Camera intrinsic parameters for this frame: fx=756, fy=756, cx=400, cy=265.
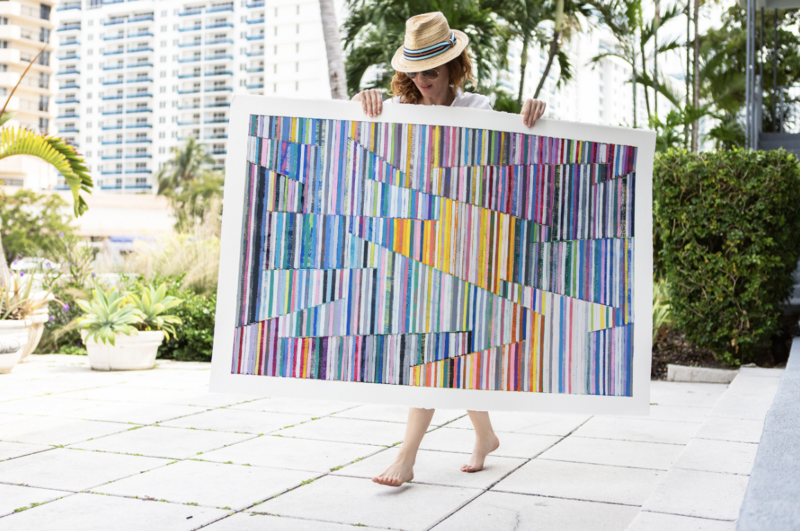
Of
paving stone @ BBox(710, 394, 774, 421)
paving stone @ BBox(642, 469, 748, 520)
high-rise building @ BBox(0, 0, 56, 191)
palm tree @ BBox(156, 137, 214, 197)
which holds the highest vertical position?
high-rise building @ BBox(0, 0, 56, 191)

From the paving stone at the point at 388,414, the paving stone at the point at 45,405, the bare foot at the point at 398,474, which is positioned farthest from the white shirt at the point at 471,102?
the paving stone at the point at 45,405

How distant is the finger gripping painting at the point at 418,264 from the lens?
2.86 m

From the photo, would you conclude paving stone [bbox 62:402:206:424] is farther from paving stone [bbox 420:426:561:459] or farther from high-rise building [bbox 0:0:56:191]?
high-rise building [bbox 0:0:56:191]

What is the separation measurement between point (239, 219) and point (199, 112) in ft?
418

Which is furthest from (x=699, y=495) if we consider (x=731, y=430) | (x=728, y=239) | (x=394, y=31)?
(x=394, y=31)

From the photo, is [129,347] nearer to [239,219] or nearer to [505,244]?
[239,219]

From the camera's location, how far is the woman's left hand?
2.91 metres

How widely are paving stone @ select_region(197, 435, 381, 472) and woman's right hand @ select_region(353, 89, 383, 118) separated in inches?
65.5

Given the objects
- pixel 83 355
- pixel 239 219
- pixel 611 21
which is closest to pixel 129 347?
pixel 83 355

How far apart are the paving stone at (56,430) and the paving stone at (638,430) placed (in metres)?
2.77

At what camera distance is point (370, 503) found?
2980 millimetres

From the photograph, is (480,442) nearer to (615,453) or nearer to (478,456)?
(478,456)

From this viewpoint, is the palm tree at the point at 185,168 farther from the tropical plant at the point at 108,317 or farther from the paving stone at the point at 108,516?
the paving stone at the point at 108,516

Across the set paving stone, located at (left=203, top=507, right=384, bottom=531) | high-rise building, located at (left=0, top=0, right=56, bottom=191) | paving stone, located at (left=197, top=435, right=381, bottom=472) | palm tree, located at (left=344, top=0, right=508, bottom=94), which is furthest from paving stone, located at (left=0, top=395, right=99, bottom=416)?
high-rise building, located at (left=0, top=0, right=56, bottom=191)
